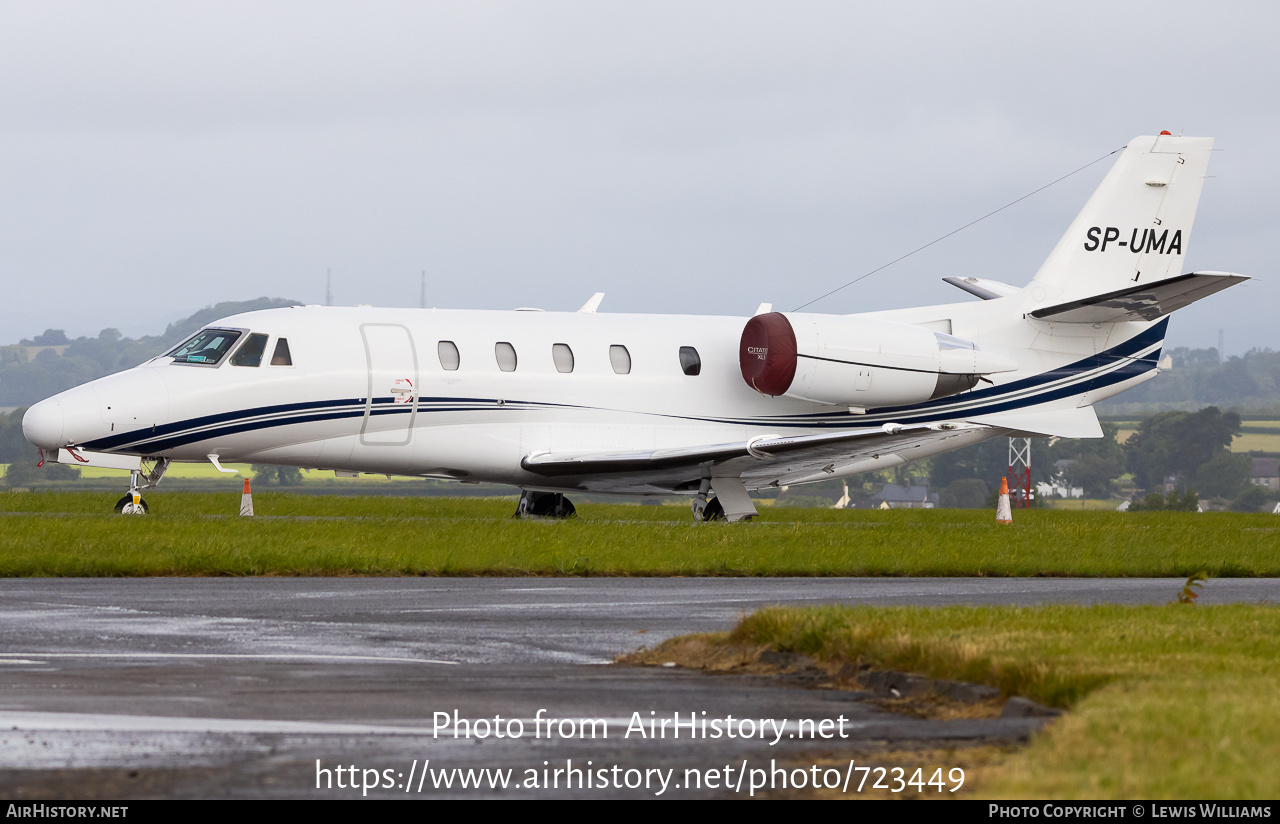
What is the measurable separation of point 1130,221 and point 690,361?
10.2m

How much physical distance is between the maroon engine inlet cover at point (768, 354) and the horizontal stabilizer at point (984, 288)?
247 inches

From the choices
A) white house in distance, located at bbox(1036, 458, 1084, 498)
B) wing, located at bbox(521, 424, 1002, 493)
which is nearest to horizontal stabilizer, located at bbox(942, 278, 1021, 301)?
wing, located at bbox(521, 424, 1002, 493)

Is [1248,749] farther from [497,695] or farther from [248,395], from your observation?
[248,395]

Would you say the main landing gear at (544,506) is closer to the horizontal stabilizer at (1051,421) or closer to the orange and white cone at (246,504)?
the orange and white cone at (246,504)

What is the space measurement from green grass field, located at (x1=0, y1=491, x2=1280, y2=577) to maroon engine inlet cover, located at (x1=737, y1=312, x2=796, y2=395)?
307 cm

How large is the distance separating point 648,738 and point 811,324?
20633 mm

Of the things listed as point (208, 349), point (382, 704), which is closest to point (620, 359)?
point (208, 349)

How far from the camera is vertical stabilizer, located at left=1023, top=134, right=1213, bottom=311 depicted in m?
31.2

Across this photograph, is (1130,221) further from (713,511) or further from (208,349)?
(208,349)

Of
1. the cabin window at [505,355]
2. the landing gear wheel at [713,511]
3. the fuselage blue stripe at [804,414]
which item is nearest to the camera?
the fuselage blue stripe at [804,414]

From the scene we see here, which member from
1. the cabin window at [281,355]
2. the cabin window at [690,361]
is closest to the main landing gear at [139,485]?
the cabin window at [281,355]

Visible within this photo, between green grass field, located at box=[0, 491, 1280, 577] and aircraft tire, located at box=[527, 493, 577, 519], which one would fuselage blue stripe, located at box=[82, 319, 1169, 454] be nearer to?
green grass field, located at box=[0, 491, 1280, 577]

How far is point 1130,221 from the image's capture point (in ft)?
103

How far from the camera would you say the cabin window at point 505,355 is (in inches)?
1035
